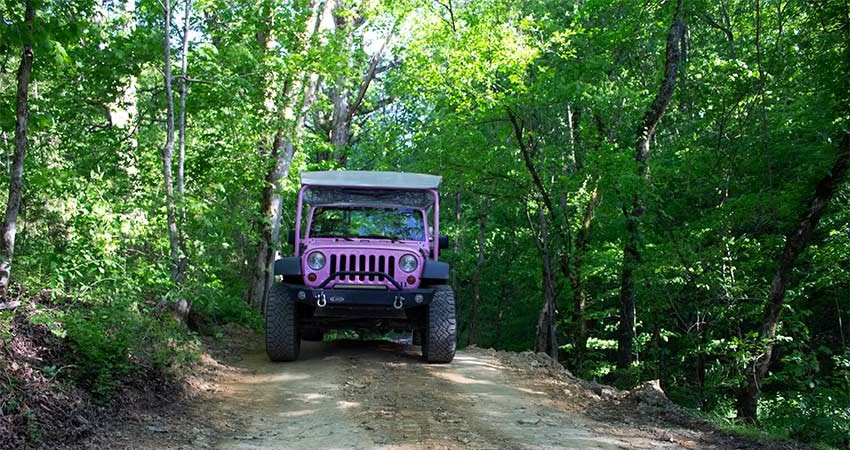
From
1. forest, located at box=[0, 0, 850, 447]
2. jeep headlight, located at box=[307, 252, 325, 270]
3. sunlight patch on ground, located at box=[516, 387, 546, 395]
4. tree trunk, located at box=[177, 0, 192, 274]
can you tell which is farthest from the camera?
jeep headlight, located at box=[307, 252, 325, 270]

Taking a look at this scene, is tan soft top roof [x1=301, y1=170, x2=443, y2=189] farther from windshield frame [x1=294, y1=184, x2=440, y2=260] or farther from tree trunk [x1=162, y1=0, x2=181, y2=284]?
tree trunk [x1=162, y1=0, x2=181, y2=284]

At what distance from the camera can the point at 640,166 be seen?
1275cm

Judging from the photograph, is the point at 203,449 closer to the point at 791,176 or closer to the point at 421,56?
the point at 421,56

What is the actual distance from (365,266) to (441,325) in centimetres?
133

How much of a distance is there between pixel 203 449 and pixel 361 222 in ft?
17.4

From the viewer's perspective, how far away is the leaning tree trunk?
42.4 feet

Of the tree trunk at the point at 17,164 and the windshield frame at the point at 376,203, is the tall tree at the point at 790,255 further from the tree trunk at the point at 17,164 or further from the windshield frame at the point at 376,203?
the tree trunk at the point at 17,164

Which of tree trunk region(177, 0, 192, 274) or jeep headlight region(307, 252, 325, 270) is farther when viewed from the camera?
jeep headlight region(307, 252, 325, 270)

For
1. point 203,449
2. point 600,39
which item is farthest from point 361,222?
point 600,39

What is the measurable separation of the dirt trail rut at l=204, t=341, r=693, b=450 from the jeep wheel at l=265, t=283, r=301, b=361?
327mm

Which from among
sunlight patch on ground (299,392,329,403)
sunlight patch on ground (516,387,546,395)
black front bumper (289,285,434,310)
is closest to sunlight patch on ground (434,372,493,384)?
sunlight patch on ground (516,387,546,395)

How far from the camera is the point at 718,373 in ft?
36.2

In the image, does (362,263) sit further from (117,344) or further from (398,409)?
(117,344)

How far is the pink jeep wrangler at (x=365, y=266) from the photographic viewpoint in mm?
9539
